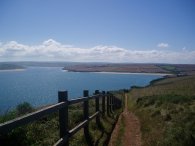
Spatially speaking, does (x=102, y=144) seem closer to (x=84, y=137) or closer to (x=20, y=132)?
(x=84, y=137)

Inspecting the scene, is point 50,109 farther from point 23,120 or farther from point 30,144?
point 30,144

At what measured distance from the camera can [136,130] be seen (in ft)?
42.8

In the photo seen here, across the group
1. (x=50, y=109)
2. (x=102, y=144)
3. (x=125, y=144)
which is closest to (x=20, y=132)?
(x=50, y=109)

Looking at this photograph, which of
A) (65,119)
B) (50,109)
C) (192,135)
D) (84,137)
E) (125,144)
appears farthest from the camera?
(125,144)

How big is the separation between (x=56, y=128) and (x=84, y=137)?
1772 millimetres

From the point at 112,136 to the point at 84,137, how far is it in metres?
2.21

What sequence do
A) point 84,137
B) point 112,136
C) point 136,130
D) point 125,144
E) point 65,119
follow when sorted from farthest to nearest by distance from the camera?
point 136,130 < point 112,136 < point 125,144 < point 84,137 < point 65,119

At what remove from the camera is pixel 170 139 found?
8570mm

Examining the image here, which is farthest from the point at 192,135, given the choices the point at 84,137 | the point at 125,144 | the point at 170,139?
the point at 84,137

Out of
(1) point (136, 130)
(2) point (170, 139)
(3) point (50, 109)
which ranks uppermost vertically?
(3) point (50, 109)

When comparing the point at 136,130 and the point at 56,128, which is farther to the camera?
the point at 136,130

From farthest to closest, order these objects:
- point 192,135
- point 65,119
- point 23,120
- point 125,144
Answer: point 125,144 < point 192,135 < point 65,119 < point 23,120

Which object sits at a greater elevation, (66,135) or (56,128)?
(66,135)

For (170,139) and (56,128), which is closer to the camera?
(170,139)
